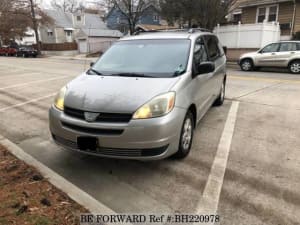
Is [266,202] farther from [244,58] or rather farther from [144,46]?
[244,58]

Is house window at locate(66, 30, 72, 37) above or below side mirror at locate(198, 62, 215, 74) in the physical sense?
above

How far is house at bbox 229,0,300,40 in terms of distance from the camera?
66.2 ft

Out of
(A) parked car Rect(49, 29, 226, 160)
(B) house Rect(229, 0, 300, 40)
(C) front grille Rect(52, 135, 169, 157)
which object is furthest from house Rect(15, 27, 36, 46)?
(C) front grille Rect(52, 135, 169, 157)

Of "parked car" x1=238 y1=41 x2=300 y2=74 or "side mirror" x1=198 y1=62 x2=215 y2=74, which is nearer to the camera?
"side mirror" x1=198 y1=62 x2=215 y2=74

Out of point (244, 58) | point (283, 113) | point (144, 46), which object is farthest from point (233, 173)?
point (244, 58)

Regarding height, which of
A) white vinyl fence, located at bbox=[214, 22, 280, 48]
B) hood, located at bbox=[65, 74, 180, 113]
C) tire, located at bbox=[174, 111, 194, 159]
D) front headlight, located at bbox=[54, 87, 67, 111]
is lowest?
tire, located at bbox=[174, 111, 194, 159]

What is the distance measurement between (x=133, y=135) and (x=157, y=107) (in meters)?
0.44

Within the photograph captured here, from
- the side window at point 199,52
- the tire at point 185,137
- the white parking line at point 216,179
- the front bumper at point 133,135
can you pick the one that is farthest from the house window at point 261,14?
the front bumper at point 133,135

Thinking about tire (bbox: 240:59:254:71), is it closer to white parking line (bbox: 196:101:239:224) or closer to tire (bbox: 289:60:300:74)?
tire (bbox: 289:60:300:74)

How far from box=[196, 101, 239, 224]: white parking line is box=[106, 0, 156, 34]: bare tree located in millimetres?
23751

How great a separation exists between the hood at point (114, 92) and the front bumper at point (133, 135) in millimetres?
192

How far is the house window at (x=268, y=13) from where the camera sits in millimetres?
21417

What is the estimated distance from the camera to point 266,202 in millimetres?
2869

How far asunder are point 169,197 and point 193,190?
0.32m
